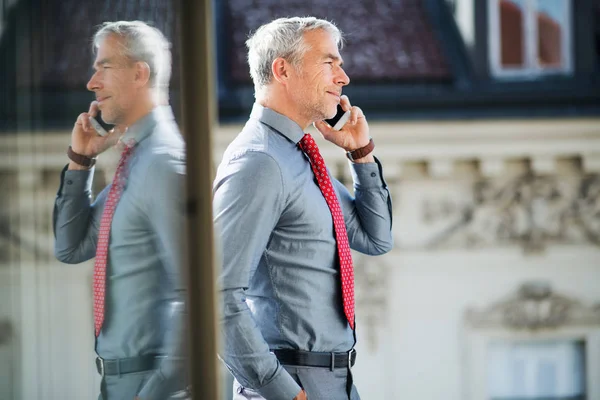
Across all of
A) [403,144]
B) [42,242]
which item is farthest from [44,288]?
[403,144]

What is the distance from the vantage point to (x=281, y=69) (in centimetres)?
100

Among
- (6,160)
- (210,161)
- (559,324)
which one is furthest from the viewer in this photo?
(559,324)

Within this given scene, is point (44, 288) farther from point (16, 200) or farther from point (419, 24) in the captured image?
point (419, 24)

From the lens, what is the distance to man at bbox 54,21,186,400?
68 cm

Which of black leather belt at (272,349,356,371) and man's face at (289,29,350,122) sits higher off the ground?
man's face at (289,29,350,122)

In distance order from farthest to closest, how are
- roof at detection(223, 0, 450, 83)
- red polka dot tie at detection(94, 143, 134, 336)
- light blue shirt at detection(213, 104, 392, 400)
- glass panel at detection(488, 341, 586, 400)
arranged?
glass panel at detection(488, 341, 586, 400) → roof at detection(223, 0, 450, 83) → light blue shirt at detection(213, 104, 392, 400) → red polka dot tie at detection(94, 143, 134, 336)

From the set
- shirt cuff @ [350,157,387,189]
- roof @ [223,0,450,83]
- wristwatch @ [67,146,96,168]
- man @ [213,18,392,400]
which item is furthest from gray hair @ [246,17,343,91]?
roof @ [223,0,450,83]

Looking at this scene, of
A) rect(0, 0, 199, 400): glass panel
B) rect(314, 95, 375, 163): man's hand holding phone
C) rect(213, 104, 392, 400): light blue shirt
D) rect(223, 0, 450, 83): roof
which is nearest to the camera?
rect(0, 0, 199, 400): glass panel

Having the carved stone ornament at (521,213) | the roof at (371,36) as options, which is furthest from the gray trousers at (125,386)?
the carved stone ornament at (521,213)

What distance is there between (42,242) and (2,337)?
2.2 inches

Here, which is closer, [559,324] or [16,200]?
[16,200]

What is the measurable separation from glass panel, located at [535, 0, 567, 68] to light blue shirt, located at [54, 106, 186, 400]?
3031 mm

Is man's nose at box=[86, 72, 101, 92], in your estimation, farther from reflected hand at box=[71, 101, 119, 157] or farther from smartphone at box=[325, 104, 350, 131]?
smartphone at box=[325, 104, 350, 131]

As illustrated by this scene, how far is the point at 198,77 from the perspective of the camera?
709 mm
